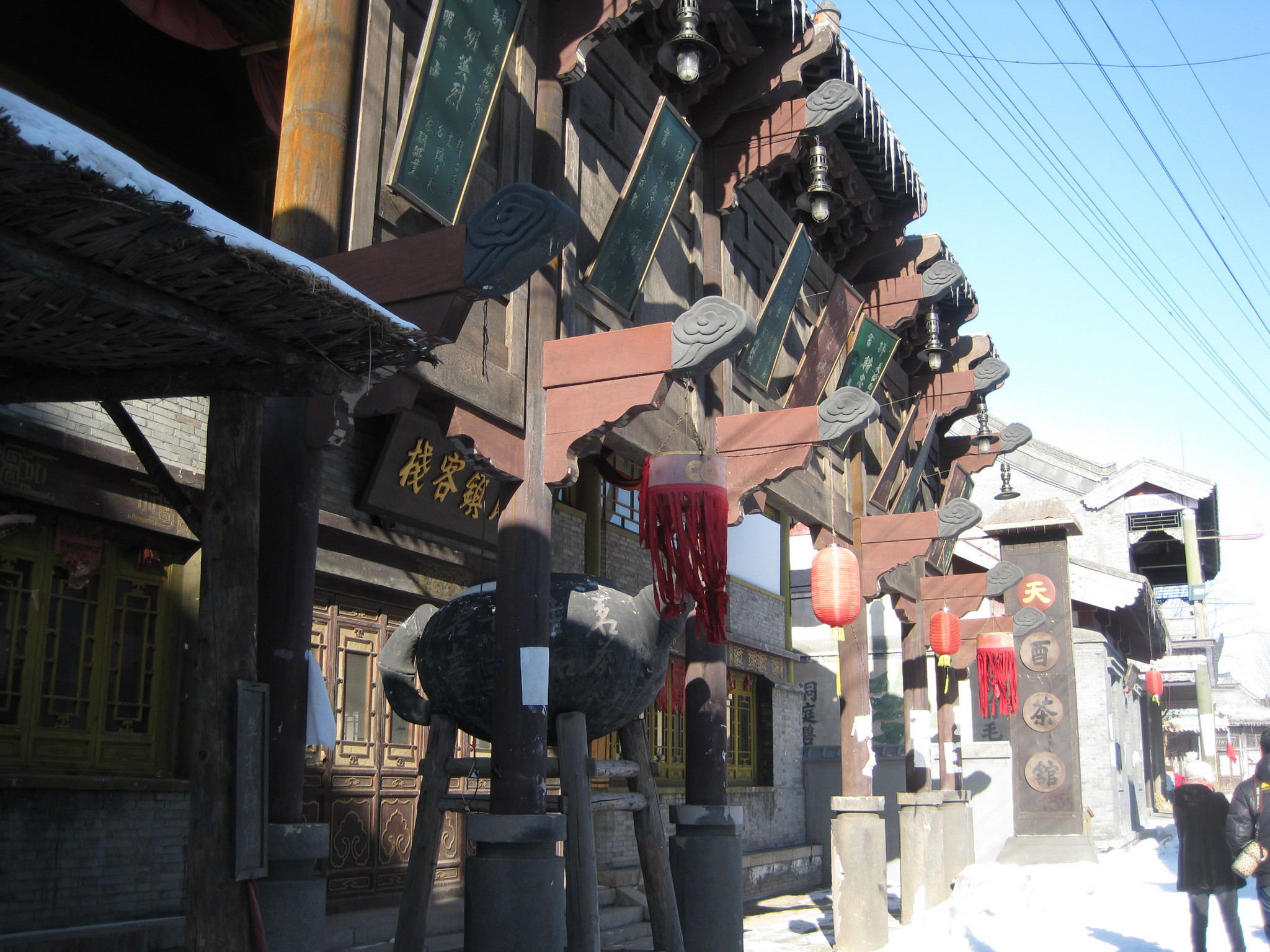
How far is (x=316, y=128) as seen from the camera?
5.70 metres

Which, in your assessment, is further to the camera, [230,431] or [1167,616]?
[1167,616]

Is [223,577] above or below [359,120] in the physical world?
below

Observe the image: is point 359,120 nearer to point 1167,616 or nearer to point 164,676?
point 164,676

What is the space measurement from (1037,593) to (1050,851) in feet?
13.3

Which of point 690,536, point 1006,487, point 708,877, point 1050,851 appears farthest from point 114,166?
point 1050,851

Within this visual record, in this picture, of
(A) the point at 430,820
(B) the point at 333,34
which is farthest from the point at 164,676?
(B) the point at 333,34

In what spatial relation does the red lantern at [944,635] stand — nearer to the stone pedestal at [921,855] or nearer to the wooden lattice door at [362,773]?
the stone pedestal at [921,855]

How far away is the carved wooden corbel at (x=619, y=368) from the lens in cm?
623

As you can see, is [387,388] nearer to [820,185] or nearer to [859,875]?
[820,185]

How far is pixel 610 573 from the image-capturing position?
1253 cm

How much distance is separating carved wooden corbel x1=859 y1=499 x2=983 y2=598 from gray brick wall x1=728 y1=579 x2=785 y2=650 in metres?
3.27

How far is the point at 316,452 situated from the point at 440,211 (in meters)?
1.56

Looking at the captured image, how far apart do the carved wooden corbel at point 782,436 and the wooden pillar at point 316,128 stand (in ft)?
12.9

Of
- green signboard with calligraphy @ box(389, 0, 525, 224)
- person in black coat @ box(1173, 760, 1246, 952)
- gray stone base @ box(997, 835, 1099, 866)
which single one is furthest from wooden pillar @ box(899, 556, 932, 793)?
green signboard with calligraphy @ box(389, 0, 525, 224)
